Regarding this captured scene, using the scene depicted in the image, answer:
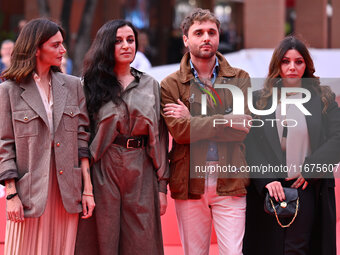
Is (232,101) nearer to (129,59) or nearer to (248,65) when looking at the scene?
(129,59)

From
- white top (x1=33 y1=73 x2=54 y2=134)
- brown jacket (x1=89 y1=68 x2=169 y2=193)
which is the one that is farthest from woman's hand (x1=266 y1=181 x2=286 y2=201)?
white top (x1=33 y1=73 x2=54 y2=134)

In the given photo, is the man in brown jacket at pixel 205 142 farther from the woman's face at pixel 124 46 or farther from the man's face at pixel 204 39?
the woman's face at pixel 124 46

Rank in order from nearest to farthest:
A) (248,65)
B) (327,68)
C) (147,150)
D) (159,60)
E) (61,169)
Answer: (61,169), (147,150), (248,65), (327,68), (159,60)

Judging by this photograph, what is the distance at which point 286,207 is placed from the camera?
405cm

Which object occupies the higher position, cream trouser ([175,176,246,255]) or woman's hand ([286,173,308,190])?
woman's hand ([286,173,308,190])

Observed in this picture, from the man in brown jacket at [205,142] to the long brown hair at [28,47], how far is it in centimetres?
98

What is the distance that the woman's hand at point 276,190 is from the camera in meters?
4.08

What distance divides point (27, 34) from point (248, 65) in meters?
6.68

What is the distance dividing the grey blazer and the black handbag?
138 centimetres

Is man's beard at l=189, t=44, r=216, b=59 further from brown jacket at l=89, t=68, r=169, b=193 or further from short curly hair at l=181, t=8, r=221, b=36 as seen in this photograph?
brown jacket at l=89, t=68, r=169, b=193

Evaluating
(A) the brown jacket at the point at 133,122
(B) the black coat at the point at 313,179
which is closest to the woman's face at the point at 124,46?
(A) the brown jacket at the point at 133,122

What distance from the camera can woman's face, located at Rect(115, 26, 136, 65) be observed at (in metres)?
3.98

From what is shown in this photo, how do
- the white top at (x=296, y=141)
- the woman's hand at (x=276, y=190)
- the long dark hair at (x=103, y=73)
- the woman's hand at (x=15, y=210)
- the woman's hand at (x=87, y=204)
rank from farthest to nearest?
the white top at (x=296, y=141) < the woman's hand at (x=276, y=190) < the long dark hair at (x=103, y=73) < the woman's hand at (x=87, y=204) < the woman's hand at (x=15, y=210)

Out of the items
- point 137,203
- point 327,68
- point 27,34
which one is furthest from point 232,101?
point 327,68
